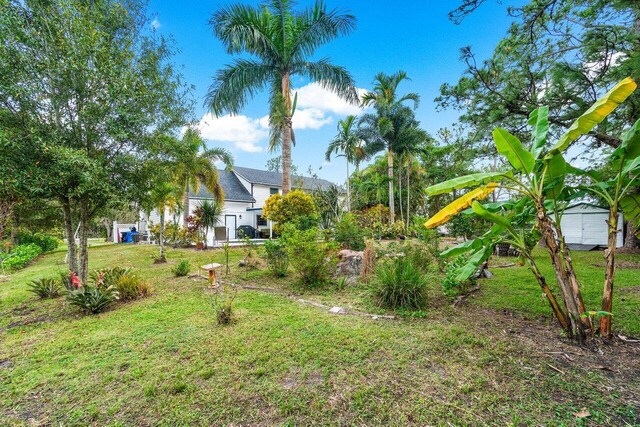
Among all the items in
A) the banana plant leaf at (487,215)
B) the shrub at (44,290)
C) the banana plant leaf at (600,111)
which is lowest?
the shrub at (44,290)

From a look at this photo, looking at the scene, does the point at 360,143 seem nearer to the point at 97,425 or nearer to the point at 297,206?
the point at 297,206

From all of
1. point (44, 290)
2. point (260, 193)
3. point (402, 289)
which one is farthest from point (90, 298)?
point (260, 193)

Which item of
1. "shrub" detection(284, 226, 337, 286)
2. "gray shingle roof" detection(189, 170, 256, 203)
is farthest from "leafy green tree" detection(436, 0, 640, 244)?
"gray shingle roof" detection(189, 170, 256, 203)

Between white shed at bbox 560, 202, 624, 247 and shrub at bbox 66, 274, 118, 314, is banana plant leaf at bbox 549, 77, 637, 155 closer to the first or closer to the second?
shrub at bbox 66, 274, 118, 314

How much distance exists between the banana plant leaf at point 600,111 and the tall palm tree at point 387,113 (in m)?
A: 17.7

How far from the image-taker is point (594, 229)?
14312 mm

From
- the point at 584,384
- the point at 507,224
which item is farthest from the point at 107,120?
the point at 584,384

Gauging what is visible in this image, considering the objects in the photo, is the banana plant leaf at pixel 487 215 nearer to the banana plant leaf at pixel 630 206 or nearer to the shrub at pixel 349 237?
the banana plant leaf at pixel 630 206

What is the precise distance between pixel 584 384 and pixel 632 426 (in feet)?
1.74

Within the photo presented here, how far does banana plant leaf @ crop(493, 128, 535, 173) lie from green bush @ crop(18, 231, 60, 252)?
23723mm

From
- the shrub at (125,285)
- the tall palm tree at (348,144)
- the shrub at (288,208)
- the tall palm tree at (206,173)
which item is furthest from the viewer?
the tall palm tree at (348,144)

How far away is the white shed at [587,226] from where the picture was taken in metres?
13.8

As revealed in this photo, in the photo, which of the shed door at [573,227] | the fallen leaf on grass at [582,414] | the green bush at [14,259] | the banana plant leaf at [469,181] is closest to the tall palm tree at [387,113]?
the shed door at [573,227]

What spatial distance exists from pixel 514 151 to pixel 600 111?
865 mm
